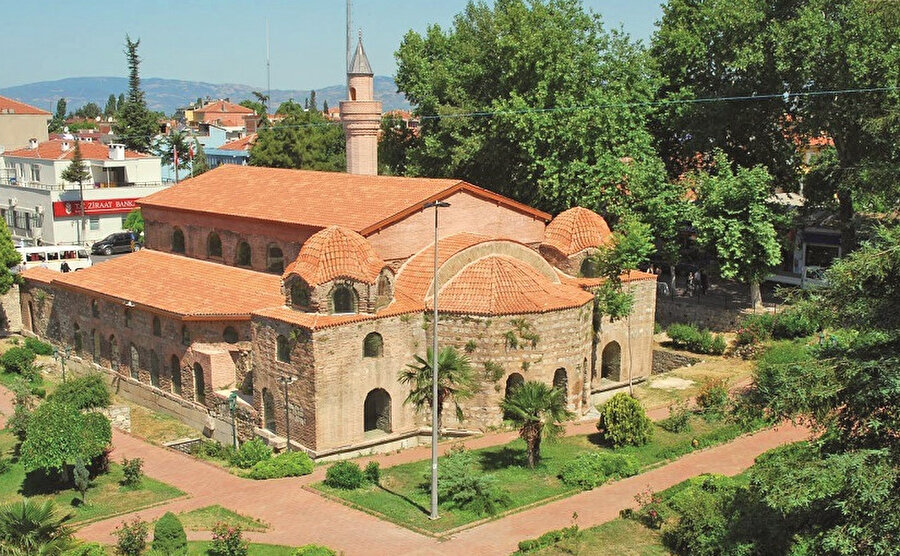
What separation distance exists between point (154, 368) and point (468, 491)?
17.7 meters

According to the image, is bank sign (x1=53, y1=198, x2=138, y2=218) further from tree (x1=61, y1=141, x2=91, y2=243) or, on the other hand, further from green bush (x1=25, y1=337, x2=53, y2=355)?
green bush (x1=25, y1=337, x2=53, y2=355)

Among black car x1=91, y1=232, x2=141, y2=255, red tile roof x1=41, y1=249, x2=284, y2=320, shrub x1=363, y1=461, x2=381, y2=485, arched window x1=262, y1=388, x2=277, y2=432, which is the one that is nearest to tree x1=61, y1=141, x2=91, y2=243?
black car x1=91, y1=232, x2=141, y2=255

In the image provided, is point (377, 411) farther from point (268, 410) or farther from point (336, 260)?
point (336, 260)

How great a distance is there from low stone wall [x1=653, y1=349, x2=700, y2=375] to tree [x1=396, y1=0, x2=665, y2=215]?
672cm

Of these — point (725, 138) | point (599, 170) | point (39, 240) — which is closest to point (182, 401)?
point (599, 170)

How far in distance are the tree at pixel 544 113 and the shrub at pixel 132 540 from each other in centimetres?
2726

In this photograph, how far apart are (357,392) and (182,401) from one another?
8.89m

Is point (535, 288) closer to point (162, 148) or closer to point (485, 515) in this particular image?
point (485, 515)

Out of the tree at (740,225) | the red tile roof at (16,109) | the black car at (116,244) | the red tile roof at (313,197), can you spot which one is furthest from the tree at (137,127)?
the tree at (740,225)

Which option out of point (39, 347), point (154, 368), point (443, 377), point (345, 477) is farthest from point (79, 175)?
point (345, 477)

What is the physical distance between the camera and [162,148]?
298ft

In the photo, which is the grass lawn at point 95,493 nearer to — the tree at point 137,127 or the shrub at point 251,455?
the shrub at point 251,455

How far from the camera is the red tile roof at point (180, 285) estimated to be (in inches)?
1491

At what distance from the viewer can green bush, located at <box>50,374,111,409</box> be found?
35.3 metres
